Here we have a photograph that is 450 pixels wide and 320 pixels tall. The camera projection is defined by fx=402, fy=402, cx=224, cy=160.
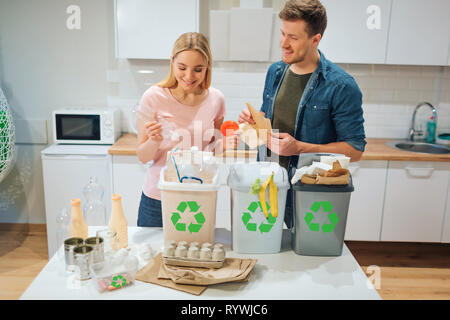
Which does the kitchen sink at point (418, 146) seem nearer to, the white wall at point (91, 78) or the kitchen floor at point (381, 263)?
the white wall at point (91, 78)

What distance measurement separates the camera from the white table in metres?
Answer: 1.15

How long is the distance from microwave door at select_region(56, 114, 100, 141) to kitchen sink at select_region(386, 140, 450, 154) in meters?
2.22

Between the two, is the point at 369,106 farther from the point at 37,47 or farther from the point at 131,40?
the point at 37,47

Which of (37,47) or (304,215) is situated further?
→ (37,47)

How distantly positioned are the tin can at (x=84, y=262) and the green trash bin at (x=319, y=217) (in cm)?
68

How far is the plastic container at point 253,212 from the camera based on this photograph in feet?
4.38

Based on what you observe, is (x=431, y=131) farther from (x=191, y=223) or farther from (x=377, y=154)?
(x=191, y=223)

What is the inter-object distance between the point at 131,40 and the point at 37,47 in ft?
2.90

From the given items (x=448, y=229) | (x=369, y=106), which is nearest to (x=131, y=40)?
(x=369, y=106)

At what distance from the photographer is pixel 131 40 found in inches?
110

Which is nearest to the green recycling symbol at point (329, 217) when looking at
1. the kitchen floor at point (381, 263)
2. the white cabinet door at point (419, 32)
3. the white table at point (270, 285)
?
the white table at point (270, 285)

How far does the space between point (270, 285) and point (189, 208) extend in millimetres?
351

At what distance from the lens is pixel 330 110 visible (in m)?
1.66

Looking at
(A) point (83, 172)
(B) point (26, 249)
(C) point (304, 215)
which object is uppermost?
(C) point (304, 215)
